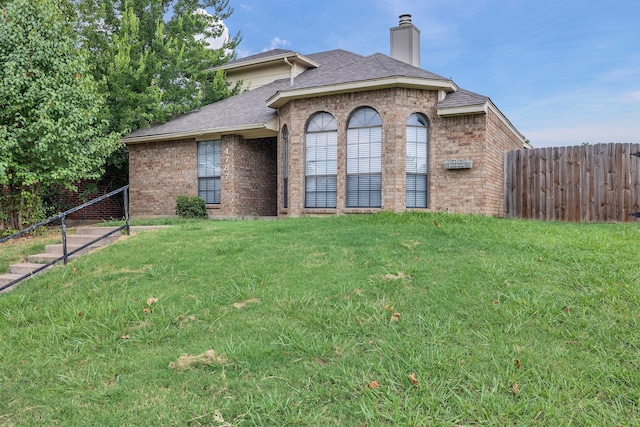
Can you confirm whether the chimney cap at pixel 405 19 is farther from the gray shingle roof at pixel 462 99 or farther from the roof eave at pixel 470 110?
the roof eave at pixel 470 110

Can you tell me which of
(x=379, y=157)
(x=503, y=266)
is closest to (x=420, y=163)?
(x=379, y=157)

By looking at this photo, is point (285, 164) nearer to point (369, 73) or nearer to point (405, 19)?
point (369, 73)

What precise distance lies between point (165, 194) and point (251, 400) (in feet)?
42.1

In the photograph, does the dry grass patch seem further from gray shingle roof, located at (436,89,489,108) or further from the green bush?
the green bush

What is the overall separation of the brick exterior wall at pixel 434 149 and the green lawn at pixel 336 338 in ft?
14.3

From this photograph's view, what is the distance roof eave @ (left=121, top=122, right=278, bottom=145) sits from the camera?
12195mm

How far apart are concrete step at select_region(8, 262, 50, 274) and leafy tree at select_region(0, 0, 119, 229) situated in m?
2.56

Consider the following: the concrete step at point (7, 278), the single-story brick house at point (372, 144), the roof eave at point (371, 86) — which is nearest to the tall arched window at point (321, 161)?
the single-story brick house at point (372, 144)

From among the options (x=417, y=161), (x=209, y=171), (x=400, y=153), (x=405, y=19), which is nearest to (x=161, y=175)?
(x=209, y=171)

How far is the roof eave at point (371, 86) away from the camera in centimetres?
974

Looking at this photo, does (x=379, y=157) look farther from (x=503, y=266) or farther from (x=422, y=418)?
(x=422, y=418)

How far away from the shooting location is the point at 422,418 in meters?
2.36

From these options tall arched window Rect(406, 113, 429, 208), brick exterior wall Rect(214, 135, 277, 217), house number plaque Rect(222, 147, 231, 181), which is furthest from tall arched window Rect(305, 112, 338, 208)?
house number plaque Rect(222, 147, 231, 181)

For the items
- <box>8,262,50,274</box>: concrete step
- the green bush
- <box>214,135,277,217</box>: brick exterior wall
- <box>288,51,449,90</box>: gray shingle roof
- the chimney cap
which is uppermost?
the chimney cap
